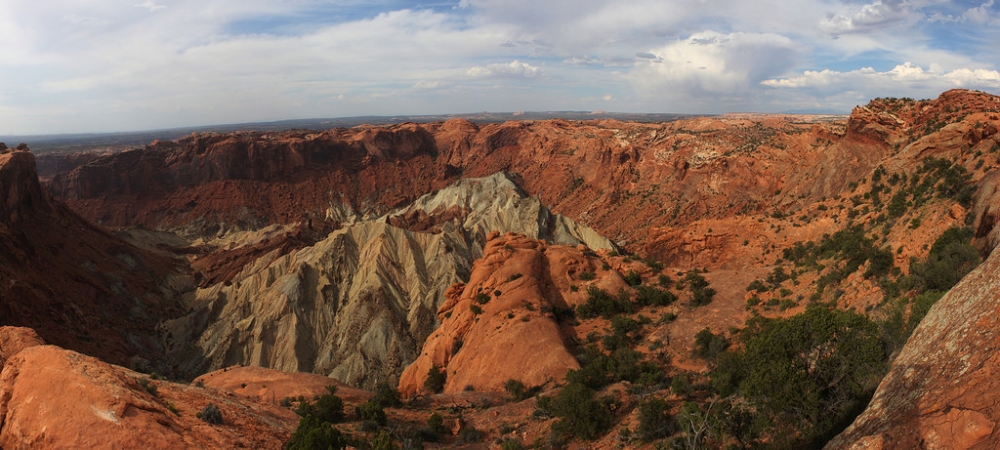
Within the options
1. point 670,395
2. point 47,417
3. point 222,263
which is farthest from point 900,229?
point 222,263

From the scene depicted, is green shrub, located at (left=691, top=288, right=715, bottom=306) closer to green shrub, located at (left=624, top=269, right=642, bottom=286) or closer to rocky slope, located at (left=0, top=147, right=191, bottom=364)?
green shrub, located at (left=624, top=269, right=642, bottom=286)

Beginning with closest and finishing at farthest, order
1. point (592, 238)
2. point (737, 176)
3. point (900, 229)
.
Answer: point (900, 229) < point (737, 176) < point (592, 238)

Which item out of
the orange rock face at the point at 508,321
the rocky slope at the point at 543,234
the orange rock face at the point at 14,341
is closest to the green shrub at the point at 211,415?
the orange rock face at the point at 14,341

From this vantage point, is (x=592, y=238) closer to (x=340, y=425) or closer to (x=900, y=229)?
(x=900, y=229)

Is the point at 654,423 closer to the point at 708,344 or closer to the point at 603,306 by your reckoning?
the point at 708,344

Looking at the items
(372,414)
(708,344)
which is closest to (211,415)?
(372,414)

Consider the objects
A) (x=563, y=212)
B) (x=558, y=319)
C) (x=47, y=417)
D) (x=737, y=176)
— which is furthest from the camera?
(x=563, y=212)

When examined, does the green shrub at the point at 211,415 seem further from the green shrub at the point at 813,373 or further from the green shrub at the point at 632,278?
the green shrub at the point at 632,278
